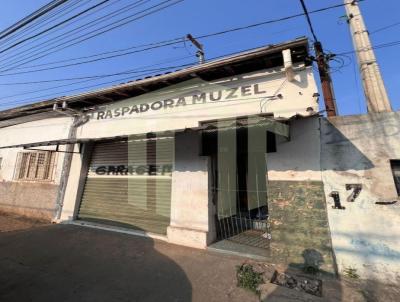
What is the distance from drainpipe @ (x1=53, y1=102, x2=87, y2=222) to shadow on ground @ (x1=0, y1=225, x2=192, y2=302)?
1.94 m

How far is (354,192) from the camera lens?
4699mm

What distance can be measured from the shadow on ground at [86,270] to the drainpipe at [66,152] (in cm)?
194

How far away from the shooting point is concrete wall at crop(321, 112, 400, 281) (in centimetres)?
438

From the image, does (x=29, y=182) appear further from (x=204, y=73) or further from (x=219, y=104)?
(x=219, y=104)

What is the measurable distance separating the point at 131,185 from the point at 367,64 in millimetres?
8225

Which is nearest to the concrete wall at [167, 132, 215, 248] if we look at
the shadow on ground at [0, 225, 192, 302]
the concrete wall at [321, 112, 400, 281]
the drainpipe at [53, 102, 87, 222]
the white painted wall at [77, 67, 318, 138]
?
the white painted wall at [77, 67, 318, 138]

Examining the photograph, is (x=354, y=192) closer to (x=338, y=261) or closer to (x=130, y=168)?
(x=338, y=261)

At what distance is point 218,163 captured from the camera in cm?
707

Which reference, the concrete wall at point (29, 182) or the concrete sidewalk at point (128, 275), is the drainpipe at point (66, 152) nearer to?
the concrete wall at point (29, 182)

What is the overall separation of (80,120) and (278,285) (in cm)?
914

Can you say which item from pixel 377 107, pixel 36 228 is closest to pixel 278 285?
pixel 377 107

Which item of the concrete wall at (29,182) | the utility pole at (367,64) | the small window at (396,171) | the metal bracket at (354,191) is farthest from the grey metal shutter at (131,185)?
the utility pole at (367,64)

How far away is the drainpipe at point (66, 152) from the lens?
930 cm

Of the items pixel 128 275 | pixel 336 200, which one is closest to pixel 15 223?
pixel 128 275
